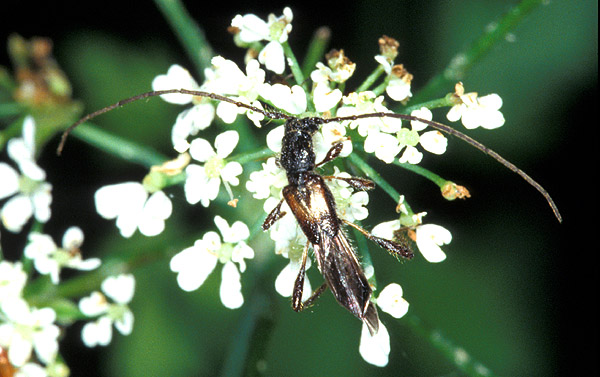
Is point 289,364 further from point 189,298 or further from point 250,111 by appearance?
point 250,111

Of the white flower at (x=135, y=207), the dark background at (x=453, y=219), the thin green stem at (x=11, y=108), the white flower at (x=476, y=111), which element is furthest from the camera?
the dark background at (x=453, y=219)

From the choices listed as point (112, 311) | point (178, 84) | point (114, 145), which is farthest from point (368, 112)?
point (112, 311)

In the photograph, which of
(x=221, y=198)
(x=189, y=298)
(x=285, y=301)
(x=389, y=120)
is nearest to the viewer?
(x=389, y=120)

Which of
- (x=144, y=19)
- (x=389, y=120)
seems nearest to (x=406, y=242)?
(x=389, y=120)

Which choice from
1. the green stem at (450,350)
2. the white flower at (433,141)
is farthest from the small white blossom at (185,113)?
the green stem at (450,350)

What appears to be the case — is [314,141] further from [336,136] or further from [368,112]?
[368,112]

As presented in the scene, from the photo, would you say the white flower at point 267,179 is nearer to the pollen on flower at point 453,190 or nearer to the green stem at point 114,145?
the pollen on flower at point 453,190
